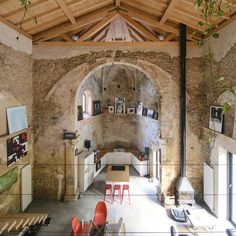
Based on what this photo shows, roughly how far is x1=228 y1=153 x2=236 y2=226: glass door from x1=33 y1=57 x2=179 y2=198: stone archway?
66.4 inches

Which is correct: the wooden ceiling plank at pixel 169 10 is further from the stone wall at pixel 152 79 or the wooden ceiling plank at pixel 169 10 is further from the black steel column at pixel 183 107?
the stone wall at pixel 152 79

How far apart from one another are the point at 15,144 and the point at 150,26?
532cm

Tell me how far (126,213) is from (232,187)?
2.99 m

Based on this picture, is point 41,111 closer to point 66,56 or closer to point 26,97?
point 26,97

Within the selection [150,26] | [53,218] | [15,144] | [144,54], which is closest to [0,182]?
[15,144]

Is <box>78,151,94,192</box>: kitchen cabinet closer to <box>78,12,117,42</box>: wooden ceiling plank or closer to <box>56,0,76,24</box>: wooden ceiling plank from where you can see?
<box>78,12,117,42</box>: wooden ceiling plank

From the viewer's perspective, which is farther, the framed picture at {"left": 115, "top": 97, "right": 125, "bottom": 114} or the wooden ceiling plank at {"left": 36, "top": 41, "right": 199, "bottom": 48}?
the framed picture at {"left": 115, "top": 97, "right": 125, "bottom": 114}

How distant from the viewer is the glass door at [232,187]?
6.21 metres

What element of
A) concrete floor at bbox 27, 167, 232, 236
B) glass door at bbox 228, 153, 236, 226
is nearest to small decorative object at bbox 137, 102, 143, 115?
concrete floor at bbox 27, 167, 232, 236

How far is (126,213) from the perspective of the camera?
23.1ft

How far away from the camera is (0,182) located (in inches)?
219

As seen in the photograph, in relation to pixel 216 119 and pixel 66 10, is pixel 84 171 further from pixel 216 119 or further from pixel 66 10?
pixel 66 10

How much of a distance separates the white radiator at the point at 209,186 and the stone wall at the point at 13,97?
17.2 ft

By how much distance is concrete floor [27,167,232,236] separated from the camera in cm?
612
